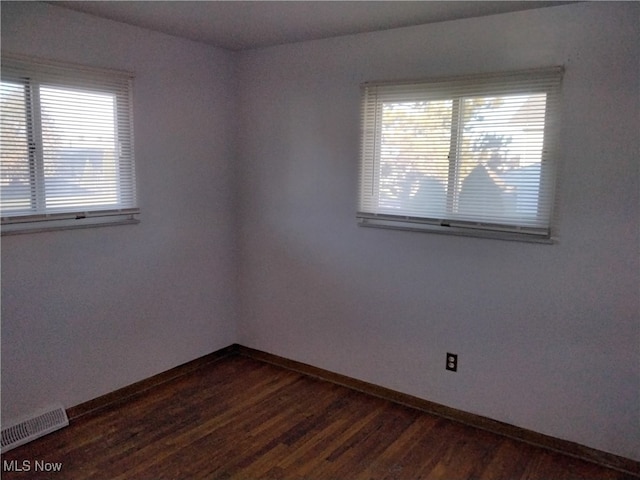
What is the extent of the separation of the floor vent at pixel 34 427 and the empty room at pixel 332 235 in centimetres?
1

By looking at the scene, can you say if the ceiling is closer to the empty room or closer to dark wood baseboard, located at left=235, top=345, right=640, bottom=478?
the empty room

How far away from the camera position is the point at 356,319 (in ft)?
11.8

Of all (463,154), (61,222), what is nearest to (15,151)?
(61,222)

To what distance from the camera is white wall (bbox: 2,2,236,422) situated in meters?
2.87

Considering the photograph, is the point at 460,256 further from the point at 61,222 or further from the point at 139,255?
the point at 61,222

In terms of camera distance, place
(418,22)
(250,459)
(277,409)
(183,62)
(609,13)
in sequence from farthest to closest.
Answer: (183,62) < (277,409) < (418,22) < (250,459) < (609,13)

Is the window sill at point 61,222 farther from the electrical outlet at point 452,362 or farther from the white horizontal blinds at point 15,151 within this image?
the electrical outlet at point 452,362

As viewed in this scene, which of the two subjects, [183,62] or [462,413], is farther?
[183,62]

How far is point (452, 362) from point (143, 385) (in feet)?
6.88

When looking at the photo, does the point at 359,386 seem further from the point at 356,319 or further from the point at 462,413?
the point at 462,413

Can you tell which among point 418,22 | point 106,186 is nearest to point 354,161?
point 418,22

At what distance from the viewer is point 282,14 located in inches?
115

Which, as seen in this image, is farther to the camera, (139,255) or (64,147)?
(139,255)

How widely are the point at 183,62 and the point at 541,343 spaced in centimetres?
295
